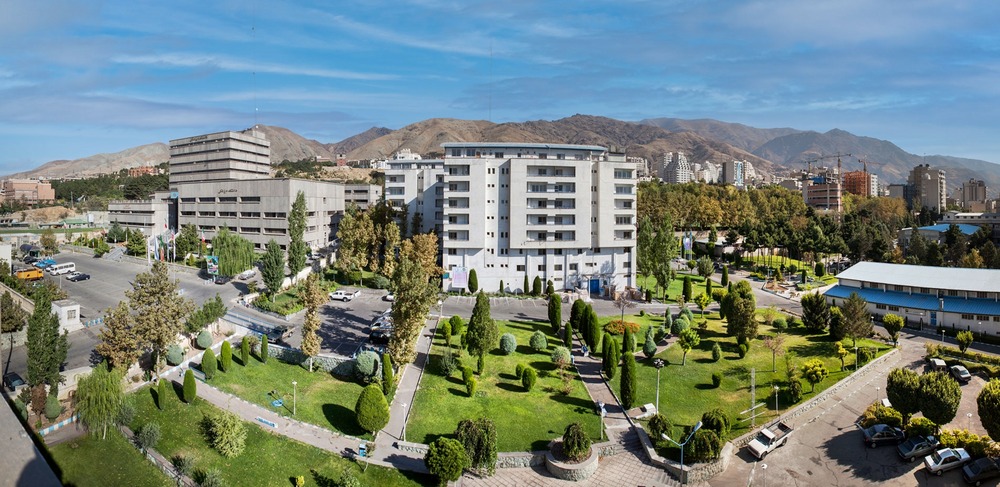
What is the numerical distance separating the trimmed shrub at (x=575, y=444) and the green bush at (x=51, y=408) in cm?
3052

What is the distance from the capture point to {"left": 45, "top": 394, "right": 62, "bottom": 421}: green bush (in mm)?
33250

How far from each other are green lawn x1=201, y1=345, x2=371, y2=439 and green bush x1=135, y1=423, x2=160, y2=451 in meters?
5.42

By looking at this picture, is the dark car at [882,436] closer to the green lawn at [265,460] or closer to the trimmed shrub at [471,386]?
the trimmed shrub at [471,386]

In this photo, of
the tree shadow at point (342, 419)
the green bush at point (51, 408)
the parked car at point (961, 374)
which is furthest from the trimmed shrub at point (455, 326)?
the parked car at point (961, 374)

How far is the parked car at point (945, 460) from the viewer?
29.7m

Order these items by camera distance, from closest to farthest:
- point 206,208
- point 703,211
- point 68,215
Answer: point 206,208 < point 703,211 < point 68,215

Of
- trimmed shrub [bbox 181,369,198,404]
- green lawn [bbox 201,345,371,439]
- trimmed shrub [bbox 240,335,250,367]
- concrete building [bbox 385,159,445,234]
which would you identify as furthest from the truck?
trimmed shrub [bbox 181,369,198,404]

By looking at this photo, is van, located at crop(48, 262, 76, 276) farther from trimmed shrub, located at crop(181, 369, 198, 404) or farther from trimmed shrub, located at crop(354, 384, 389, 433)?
trimmed shrub, located at crop(354, 384, 389, 433)

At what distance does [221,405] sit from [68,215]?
15277cm

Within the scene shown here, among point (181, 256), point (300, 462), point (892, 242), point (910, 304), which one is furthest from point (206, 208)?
point (892, 242)

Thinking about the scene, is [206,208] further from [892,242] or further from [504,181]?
[892,242]

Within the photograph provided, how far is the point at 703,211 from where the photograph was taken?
116125 millimetres

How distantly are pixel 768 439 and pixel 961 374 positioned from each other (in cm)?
2007

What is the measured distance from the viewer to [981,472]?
94.3 ft
